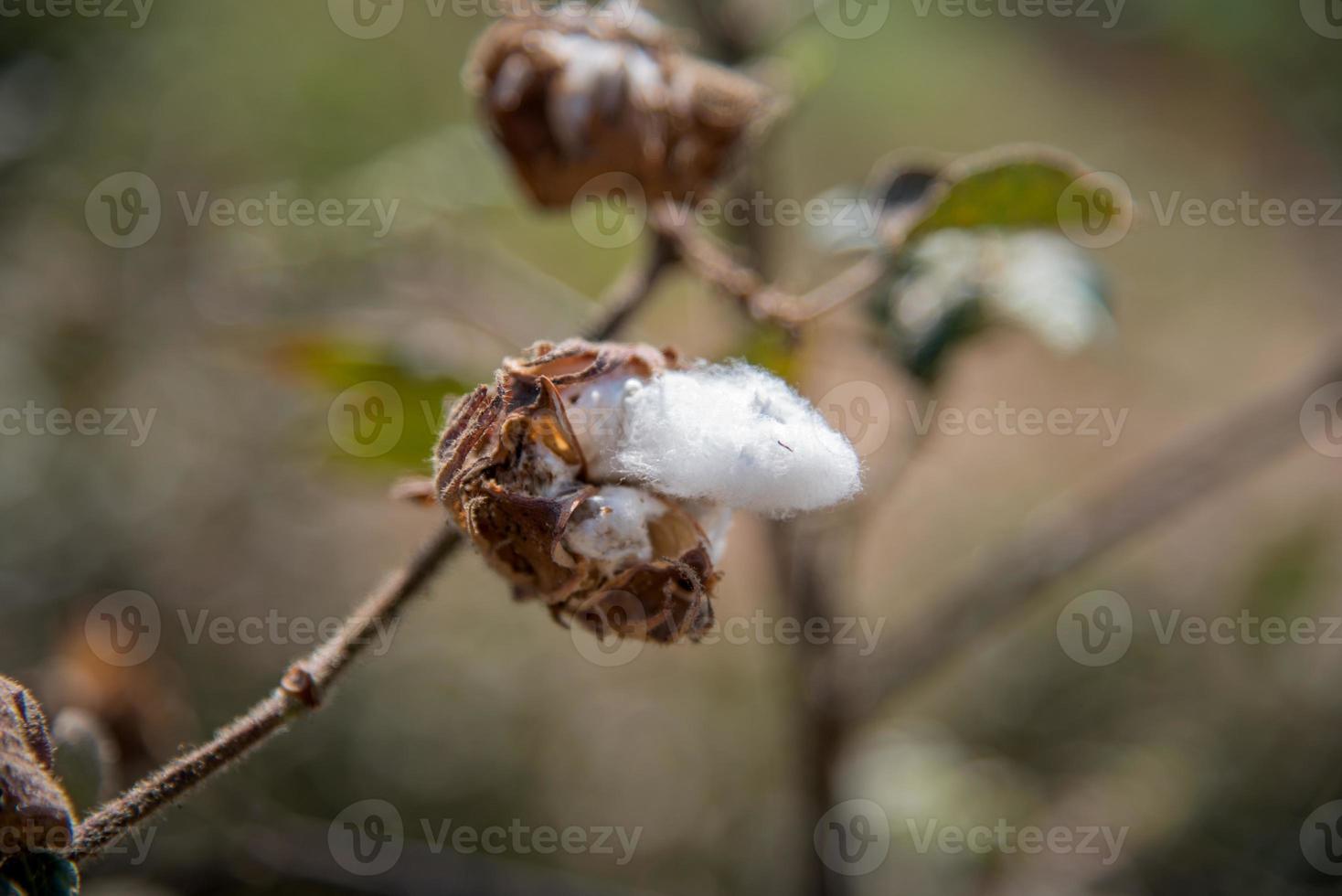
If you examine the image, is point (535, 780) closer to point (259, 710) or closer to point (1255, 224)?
point (259, 710)

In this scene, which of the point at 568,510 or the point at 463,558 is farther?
the point at 463,558

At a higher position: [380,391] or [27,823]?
[380,391]

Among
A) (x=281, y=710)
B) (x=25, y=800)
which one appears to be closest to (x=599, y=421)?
(x=281, y=710)

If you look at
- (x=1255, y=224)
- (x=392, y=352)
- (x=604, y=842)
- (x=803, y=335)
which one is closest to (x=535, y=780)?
(x=604, y=842)

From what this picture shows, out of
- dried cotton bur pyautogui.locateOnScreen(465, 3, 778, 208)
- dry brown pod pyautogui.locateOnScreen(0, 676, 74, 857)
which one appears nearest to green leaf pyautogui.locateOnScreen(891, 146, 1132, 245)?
dried cotton bur pyautogui.locateOnScreen(465, 3, 778, 208)

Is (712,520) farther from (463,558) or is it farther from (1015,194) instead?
(463,558)

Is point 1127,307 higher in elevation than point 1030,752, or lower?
higher

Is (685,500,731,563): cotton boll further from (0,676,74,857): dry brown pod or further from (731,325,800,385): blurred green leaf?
(0,676,74,857): dry brown pod
